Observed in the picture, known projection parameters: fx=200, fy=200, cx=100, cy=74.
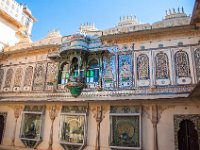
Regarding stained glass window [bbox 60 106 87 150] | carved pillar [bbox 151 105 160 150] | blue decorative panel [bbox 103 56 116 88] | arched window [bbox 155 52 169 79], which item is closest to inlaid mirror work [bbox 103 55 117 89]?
blue decorative panel [bbox 103 56 116 88]

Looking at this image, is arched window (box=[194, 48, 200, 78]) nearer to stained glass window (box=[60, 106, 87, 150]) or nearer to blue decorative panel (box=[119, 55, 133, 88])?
blue decorative panel (box=[119, 55, 133, 88])

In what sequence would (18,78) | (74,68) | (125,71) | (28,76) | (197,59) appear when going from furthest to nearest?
(18,78) → (28,76) → (74,68) → (125,71) → (197,59)

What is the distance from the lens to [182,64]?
9102 mm

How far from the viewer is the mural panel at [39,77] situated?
12016mm

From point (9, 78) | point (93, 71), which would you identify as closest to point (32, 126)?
point (9, 78)

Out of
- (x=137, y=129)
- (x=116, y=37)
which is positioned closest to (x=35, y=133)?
(x=137, y=129)

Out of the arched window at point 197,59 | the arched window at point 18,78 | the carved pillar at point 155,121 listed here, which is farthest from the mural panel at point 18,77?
the arched window at point 197,59

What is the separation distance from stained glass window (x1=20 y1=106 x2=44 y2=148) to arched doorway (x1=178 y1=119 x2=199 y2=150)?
707 cm

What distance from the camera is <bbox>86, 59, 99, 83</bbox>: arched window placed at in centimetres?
1060

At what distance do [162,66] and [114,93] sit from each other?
8.61 feet

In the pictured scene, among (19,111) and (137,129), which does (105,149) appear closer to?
(137,129)

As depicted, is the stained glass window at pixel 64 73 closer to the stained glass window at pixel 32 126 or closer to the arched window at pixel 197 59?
the stained glass window at pixel 32 126

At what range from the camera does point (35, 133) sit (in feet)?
36.2

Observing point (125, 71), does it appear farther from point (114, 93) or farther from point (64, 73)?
point (64, 73)
